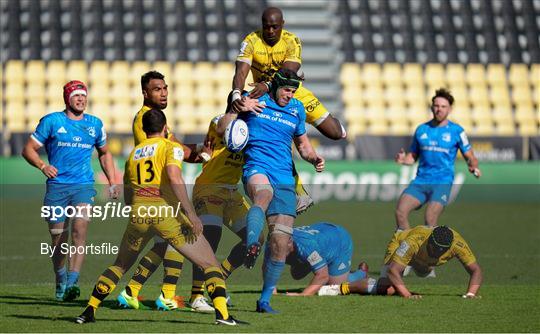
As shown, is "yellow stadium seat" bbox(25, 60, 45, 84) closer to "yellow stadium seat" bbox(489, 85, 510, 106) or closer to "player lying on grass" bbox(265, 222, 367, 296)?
"yellow stadium seat" bbox(489, 85, 510, 106)

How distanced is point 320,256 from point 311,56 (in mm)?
19572

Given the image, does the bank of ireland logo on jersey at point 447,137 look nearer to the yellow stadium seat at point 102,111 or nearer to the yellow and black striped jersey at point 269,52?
the yellow and black striped jersey at point 269,52

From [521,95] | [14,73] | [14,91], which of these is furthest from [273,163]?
[521,95]

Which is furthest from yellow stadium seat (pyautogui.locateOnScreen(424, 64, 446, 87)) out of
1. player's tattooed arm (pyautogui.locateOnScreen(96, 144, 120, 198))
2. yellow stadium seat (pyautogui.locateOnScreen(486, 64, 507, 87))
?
player's tattooed arm (pyautogui.locateOnScreen(96, 144, 120, 198))

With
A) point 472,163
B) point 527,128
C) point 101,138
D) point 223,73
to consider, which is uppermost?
point 223,73

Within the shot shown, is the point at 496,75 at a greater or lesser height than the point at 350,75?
lesser

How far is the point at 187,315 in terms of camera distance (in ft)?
31.5

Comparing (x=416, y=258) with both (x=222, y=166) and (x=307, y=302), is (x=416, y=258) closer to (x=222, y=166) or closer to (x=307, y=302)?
(x=307, y=302)

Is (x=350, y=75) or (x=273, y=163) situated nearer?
(x=273, y=163)

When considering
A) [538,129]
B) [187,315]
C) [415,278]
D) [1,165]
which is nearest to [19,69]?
[1,165]

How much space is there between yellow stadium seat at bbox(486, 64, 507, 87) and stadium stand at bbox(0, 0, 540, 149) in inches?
1.1

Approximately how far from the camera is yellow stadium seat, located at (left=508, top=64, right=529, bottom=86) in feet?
99.5

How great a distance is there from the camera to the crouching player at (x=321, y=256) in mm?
11164

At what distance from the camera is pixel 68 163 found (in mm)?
10992
